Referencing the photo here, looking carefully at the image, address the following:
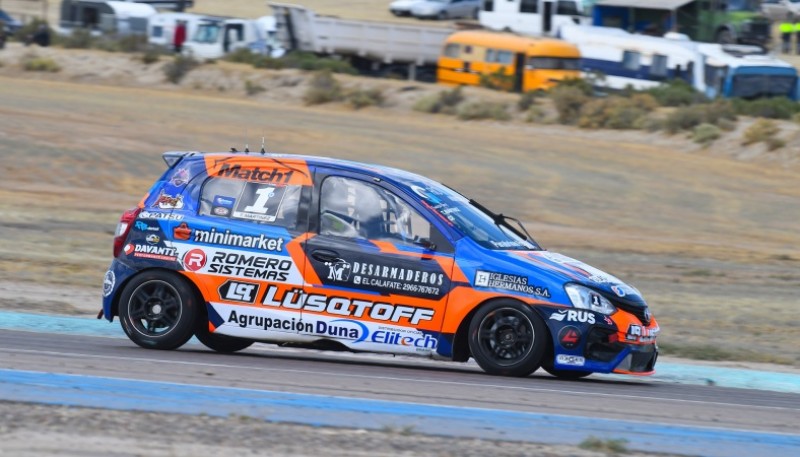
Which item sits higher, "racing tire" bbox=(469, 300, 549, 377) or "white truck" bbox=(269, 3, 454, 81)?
"white truck" bbox=(269, 3, 454, 81)

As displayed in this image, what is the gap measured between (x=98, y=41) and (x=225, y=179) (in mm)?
41298

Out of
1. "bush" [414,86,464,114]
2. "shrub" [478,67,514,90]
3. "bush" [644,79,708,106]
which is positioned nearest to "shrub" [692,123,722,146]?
"bush" [644,79,708,106]

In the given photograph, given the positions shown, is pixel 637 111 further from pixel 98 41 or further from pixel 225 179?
pixel 225 179

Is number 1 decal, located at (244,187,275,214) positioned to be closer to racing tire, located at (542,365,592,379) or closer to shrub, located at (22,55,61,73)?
racing tire, located at (542,365,592,379)

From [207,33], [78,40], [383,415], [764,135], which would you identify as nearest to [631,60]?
[764,135]

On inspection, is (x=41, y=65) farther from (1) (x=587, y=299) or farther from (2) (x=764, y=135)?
(1) (x=587, y=299)

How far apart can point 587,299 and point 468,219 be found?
1132 mm

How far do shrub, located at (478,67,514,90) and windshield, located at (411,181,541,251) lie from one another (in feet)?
107

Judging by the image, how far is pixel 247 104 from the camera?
39.0 m

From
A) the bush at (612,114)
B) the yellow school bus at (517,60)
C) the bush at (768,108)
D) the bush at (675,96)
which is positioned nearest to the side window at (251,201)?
the bush at (612,114)

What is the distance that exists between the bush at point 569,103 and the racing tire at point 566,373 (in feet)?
93.0

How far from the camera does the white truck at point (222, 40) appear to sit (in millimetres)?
47156

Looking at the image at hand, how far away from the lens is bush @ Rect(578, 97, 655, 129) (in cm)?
3681

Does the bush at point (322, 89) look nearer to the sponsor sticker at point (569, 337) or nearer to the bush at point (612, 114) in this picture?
the bush at point (612, 114)
